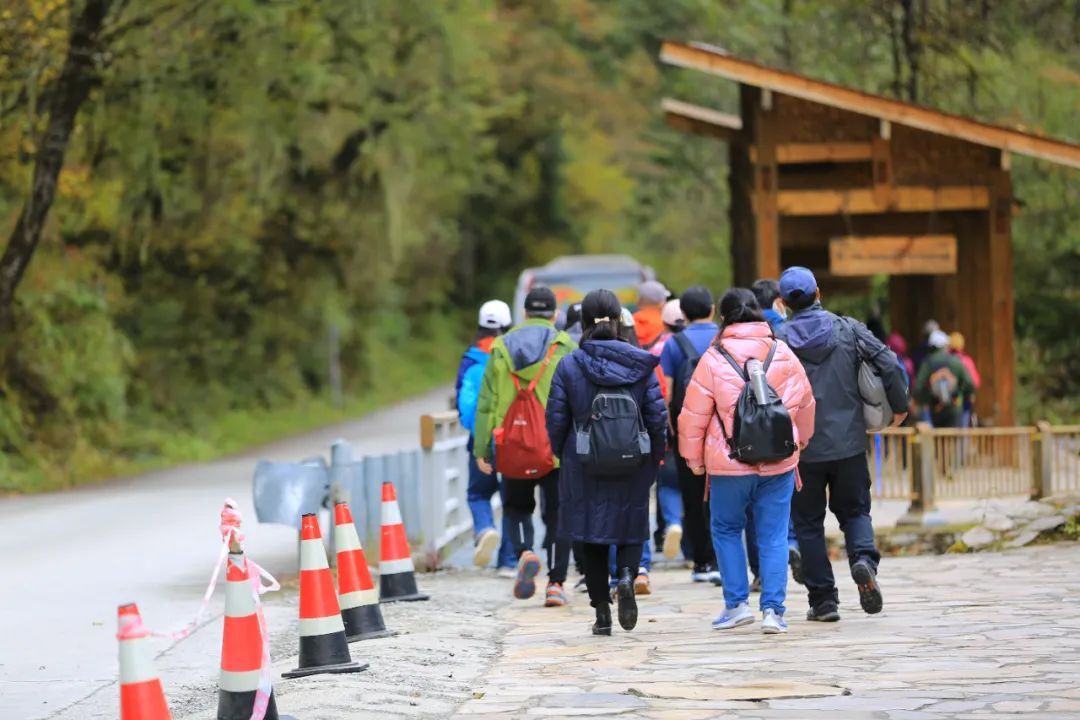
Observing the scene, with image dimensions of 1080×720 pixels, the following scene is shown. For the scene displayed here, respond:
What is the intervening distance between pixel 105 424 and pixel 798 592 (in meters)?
17.9

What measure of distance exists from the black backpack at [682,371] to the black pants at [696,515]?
424 millimetres

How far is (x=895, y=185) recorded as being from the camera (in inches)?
864

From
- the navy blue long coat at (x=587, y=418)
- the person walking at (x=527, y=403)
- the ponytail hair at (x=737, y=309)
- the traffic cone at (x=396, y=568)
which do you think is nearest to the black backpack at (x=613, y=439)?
the navy blue long coat at (x=587, y=418)

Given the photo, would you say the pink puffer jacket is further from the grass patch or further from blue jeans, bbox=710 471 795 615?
the grass patch

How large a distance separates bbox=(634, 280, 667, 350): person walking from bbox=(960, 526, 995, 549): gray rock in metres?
3.15

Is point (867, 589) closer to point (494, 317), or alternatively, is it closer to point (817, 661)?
point (817, 661)

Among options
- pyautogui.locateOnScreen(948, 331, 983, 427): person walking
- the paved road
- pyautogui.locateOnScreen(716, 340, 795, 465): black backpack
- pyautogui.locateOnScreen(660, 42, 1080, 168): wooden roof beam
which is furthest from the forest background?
pyautogui.locateOnScreen(716, 340, 795, 465): black backpack

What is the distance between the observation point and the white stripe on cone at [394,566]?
11484 mm

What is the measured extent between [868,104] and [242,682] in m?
15.1

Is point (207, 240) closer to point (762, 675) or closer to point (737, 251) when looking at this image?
point (737, 251)

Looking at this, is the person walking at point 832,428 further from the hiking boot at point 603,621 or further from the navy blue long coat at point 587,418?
the hiking boot at point 603,621

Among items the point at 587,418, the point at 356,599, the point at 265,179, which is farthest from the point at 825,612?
the point at 265,179

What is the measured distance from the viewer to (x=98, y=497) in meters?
21.9

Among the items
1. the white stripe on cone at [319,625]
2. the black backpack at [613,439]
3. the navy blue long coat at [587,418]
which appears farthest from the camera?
the navy blue long coat at [587,418]
